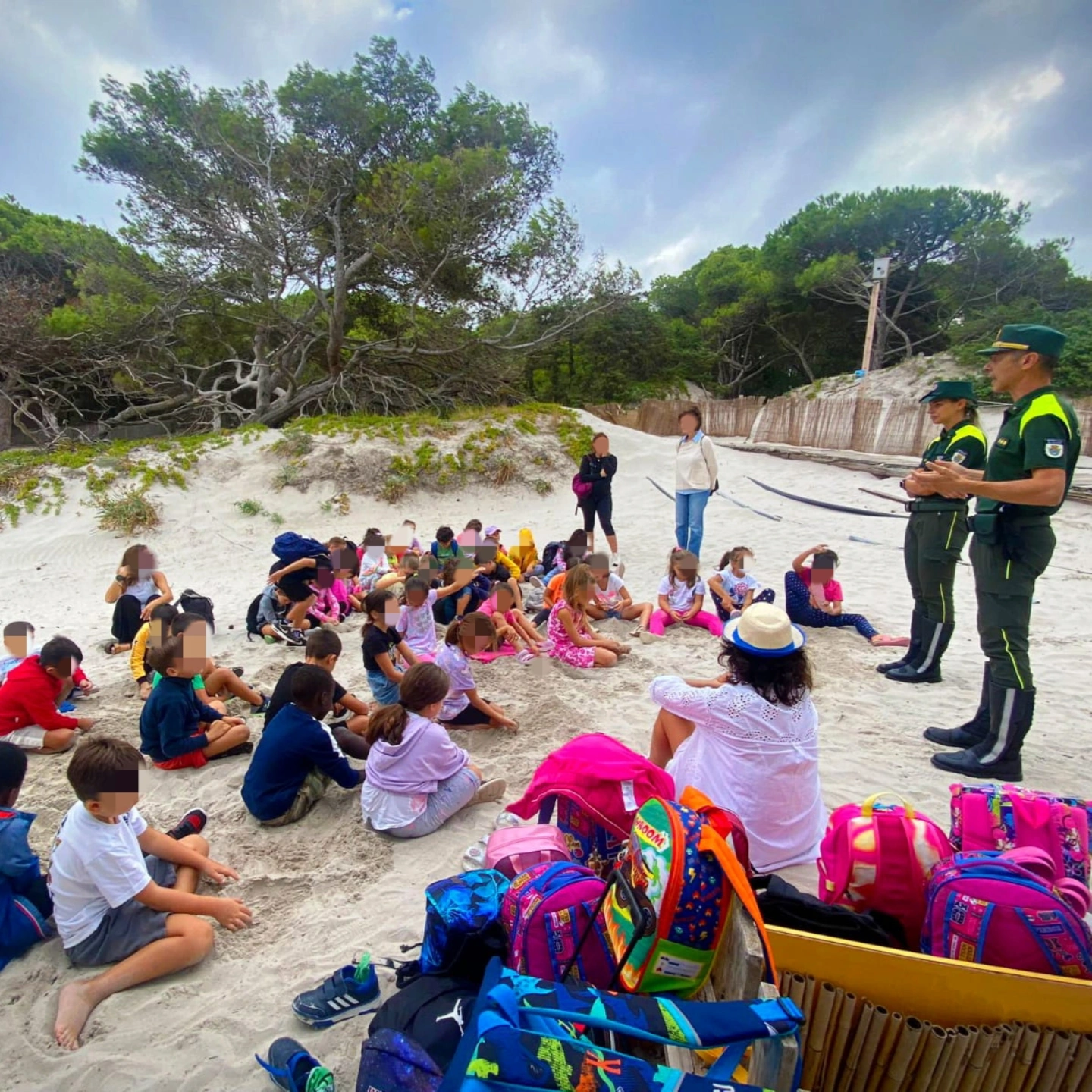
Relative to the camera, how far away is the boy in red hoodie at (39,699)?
3.82 metres

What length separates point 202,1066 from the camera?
189cm

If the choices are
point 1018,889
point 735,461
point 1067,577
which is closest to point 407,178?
point 735,461

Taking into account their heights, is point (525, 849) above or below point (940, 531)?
below

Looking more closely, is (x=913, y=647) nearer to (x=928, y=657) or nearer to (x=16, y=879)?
(x=928, y=657)

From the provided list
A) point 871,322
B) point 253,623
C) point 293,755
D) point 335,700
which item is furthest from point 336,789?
point 871,322

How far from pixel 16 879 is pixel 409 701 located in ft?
5.02

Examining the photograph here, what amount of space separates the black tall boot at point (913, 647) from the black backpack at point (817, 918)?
128 inches

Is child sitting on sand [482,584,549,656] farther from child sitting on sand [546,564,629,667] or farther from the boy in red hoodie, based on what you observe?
the boy in red hoodie

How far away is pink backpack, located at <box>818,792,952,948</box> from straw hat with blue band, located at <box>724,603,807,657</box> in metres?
0.61

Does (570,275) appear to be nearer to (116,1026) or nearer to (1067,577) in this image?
(1067,577)

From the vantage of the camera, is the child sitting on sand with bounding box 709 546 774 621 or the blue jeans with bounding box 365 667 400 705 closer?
the blue jeans with bounding box 365 667 400 705

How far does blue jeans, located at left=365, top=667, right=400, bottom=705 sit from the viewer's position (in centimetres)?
440

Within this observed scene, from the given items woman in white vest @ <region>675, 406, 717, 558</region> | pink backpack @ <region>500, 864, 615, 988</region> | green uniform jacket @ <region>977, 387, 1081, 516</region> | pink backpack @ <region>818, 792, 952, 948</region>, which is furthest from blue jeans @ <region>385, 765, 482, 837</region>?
woman in white vest @ <region>675, 406, 717, 558</region>

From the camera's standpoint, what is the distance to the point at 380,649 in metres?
4.31
